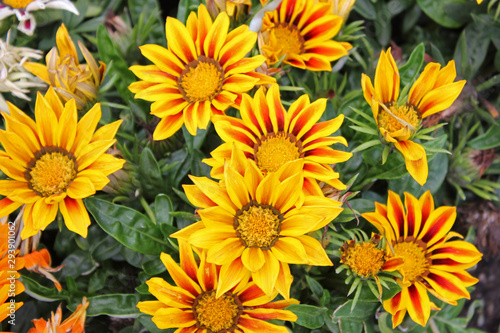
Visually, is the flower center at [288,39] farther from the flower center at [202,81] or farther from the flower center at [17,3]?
the flower center at [17,3]

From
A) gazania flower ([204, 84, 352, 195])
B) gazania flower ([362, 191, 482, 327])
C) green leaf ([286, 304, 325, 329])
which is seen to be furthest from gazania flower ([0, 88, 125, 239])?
gazania flower ([362, 191, 482, 327])

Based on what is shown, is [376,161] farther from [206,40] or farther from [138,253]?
[138,253]

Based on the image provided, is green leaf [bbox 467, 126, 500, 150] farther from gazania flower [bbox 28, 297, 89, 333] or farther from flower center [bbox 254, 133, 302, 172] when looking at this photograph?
gazania flower [bbox 28, 297, 89, 333]

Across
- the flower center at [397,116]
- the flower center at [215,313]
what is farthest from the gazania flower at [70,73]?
the flower center at [397,116]

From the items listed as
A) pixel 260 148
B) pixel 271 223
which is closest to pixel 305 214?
pixel 271 223

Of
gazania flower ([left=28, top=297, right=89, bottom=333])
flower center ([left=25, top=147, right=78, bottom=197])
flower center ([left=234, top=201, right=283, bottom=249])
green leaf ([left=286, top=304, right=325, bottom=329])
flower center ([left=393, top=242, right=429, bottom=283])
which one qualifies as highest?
flower center ([left=25, top=147, right=78, bottom=197])

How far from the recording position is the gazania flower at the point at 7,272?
102 cm

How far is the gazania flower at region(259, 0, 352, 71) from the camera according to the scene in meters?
1.21

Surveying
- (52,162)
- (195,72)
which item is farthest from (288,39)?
(52,162)

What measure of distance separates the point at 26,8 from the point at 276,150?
0.85 meters

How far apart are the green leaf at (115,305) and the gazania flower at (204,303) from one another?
0.15m

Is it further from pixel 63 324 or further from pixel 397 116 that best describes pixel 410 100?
pixel 63 324

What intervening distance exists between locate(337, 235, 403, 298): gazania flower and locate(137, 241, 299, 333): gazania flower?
0.53 feet

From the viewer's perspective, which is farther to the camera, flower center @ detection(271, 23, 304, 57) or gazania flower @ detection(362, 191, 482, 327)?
flower center @ detection(271, 23, 304, 57)
